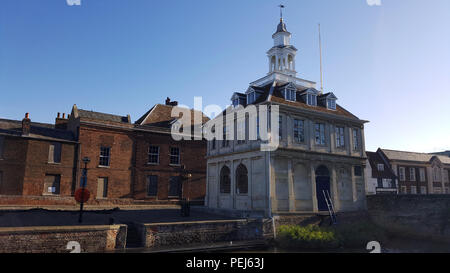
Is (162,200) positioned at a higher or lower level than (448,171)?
lower

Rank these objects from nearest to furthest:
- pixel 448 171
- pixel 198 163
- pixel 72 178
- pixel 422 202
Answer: pixel 422 202 < pixel 72 178 < pixel 198 163 < pixel 448 171

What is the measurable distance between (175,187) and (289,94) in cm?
1599

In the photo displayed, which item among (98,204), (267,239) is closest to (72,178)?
(98,204)

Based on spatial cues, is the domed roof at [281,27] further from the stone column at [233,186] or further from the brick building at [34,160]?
the brick building at [34,160]

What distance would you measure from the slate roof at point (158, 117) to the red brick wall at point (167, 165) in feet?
7.19

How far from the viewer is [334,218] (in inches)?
976

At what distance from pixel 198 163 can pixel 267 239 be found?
16.0m

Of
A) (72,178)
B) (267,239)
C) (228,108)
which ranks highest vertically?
(228,108)

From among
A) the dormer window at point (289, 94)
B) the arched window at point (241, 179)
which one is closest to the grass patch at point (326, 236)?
the arched window at point (241, 179)

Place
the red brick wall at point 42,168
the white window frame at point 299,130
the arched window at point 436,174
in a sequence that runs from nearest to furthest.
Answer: the white window frame at point 299,130 → the red brick wall at point 42,168 → the arched window at point 436,174

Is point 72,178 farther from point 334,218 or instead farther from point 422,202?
point 422,202

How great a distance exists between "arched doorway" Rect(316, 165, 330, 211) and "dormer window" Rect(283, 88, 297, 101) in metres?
6.21

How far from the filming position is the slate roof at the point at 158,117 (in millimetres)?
35156
